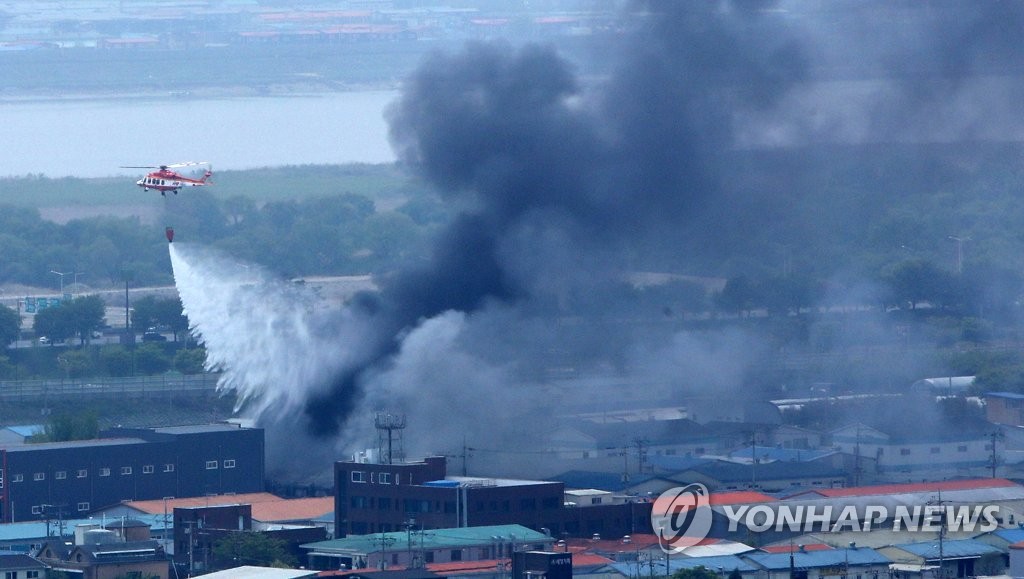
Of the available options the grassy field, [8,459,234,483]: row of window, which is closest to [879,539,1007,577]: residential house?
[8,459,234,483]: row of window

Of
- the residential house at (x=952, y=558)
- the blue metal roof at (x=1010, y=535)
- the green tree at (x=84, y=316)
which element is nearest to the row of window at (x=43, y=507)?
the residential house at (x=952, y=558)

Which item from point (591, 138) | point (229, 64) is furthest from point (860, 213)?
point (229, 64)

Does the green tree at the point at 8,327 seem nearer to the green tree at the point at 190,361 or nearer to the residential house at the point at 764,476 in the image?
the green tree at the point at 190,361

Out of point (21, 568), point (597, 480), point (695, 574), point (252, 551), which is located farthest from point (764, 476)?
point (21, 568)

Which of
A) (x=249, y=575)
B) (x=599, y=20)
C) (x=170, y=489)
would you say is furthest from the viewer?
(x=599, y=20)

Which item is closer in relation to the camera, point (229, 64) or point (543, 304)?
point (543, 304)

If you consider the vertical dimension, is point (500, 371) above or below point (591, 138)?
below

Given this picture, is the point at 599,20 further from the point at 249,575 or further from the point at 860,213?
the point at 249,575
